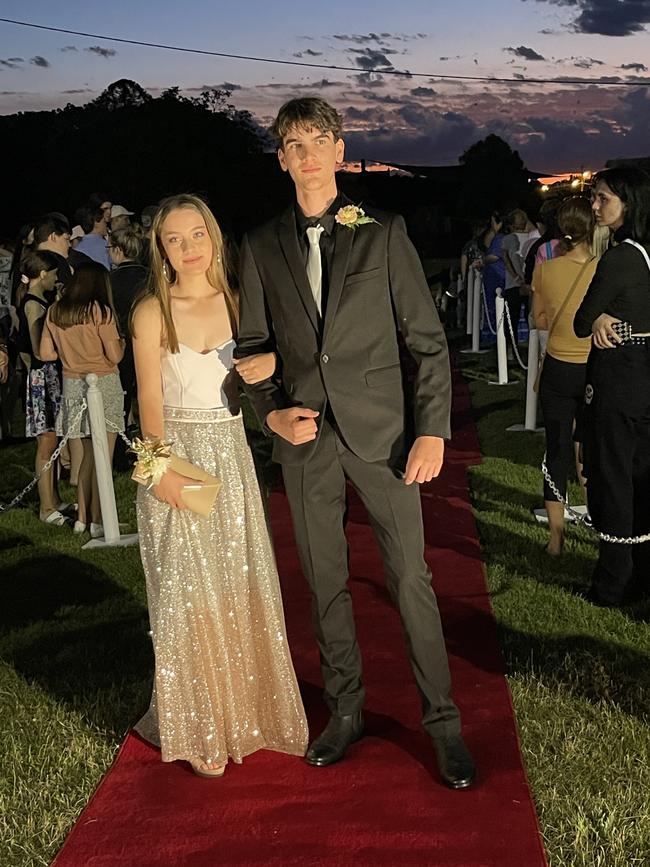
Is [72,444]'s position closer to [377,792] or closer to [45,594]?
[45,594]

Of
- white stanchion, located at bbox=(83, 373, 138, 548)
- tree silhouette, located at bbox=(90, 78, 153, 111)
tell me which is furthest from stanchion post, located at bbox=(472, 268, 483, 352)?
tree silhouette, located at bbox=(90, 78, 153, 111)

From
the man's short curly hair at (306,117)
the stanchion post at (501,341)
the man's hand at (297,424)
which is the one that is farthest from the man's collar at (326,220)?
the stanchion post at (501,341)

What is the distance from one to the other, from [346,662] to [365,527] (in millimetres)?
3447

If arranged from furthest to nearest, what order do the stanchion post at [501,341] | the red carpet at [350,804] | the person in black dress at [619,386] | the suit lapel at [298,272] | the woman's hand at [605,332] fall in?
1. the stanchion post at [501,341]
2. the woman's hand at [605,332]
3. the person in black dress at [619,386]
4. the suit lapel at [298,272]
5. the red carpet at [350,804]

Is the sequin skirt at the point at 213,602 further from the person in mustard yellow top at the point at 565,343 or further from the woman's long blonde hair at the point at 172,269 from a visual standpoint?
the person in mustard yellow top at the point at 565,343

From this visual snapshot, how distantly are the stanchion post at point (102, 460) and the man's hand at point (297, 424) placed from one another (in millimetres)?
3733

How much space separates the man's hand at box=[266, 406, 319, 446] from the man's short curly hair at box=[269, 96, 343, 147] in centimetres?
96

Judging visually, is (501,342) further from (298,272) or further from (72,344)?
(298,272)

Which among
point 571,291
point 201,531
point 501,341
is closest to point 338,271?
point 201,531

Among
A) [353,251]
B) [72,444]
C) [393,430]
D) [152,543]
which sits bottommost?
[72,444]

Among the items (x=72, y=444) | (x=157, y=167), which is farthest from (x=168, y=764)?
(x=157, y=167)

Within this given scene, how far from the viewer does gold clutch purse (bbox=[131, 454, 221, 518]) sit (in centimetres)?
381

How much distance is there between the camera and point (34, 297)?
8133 mm

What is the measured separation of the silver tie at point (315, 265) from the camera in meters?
3.68
